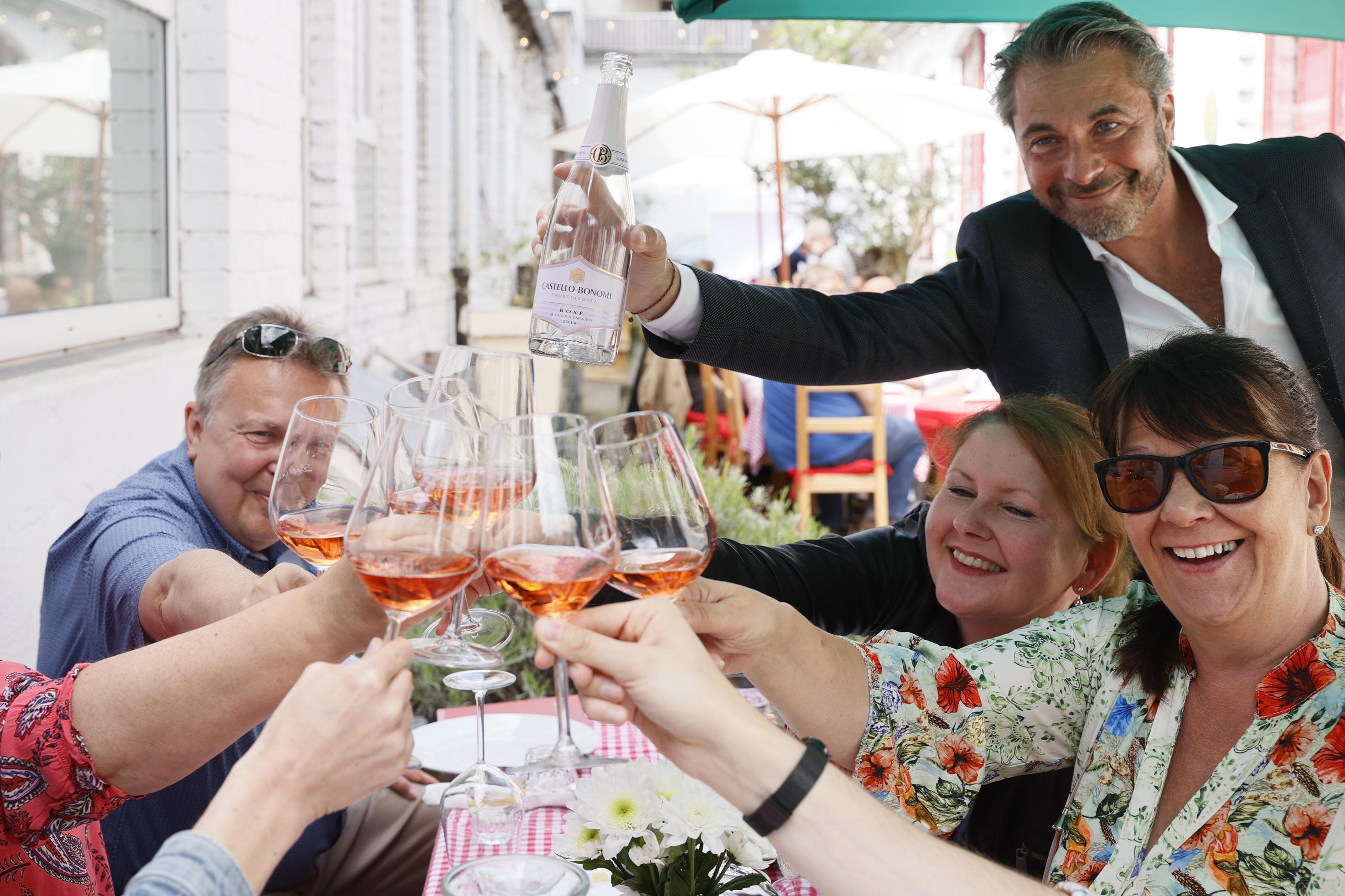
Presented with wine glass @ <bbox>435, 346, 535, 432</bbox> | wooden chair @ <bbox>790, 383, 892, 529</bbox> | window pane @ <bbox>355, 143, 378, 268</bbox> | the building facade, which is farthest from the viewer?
window pane @ <bbox>355, 143, 378, 268</bbox>

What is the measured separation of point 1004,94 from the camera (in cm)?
238

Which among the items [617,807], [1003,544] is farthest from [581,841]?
[1003,544]

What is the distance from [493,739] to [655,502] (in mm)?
1072

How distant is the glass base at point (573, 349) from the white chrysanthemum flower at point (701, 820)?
2.12 feet

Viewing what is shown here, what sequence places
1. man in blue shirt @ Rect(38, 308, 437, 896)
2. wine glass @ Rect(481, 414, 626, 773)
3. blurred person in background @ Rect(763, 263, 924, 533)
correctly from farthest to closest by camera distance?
blurred person in background @ Rect(763, 263, 924, 533) → man in blue shirt @ Rect(38, 308, 437, 896) → wine glass @ Rect(481, 414, 626, 773)

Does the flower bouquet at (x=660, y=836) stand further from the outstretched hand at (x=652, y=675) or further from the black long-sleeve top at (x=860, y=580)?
the black long-sleeve top at (x=860, y=580)

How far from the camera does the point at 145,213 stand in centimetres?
376

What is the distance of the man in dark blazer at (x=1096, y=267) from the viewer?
2182 millimetres

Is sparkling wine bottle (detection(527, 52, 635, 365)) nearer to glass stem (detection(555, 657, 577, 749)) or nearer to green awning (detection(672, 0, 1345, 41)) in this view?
glass stem (detection(555, 657, 577, 749))

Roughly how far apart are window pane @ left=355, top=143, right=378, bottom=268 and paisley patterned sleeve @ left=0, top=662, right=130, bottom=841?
582cm

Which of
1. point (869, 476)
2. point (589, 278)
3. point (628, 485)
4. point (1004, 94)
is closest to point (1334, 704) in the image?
point (628, 485)

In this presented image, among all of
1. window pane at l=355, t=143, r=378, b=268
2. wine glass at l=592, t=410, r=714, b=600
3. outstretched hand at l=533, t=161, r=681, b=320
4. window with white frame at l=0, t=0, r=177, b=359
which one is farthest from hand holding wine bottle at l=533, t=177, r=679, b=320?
window pane at l=355, t=143, r=378, b=268

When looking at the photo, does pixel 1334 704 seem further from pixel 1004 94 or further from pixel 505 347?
pixel 505 347

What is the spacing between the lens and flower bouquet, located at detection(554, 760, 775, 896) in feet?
4.17
